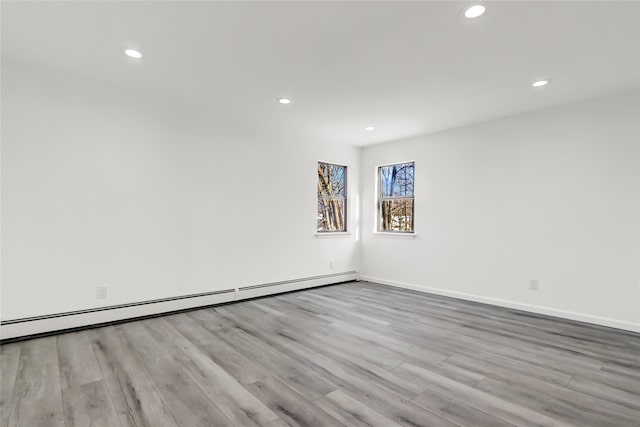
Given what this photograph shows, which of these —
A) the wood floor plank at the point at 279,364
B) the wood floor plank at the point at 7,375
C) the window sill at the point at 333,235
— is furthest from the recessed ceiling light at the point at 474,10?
the window sill at the point at 333,235

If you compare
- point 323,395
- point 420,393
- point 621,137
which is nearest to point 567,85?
point 621,137

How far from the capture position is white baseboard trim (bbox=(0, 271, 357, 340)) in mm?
2770

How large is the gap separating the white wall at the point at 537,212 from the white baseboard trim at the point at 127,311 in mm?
2296

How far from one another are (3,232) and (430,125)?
479cm

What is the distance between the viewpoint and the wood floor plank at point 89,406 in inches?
65.6

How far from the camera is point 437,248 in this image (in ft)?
15.3

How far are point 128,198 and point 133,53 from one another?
149 cm

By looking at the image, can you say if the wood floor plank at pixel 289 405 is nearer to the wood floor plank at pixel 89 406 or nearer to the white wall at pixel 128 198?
the wood floor plank at pixel 89 406

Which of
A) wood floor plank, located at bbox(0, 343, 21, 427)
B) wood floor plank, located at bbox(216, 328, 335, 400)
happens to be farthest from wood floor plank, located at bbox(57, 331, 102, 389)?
wood floor plank, located at bbox(216, 328, 335, 400)

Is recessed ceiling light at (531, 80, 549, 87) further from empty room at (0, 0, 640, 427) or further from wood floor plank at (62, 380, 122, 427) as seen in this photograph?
wood floor plank at (62, 380, 122, 427)

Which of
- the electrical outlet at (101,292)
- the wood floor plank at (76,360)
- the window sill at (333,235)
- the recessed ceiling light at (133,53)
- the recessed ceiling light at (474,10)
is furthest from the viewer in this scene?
the window sill at (333,235)

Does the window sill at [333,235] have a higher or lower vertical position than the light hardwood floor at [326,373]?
higher

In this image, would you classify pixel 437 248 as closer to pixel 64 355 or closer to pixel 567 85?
pixel 567 85

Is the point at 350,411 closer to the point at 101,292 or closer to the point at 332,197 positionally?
the point at 101,292
